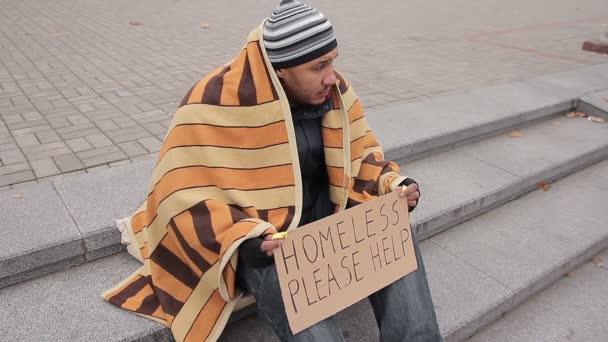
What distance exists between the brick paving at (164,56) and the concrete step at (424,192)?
0.41 meters

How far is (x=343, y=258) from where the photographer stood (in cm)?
193

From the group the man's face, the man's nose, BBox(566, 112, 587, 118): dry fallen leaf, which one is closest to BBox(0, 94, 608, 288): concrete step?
BBox(566, 112, 587, 118): dry fallen leaf

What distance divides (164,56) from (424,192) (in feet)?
12.9

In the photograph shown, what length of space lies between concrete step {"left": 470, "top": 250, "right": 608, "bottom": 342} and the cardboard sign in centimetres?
83

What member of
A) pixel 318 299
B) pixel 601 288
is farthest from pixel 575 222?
pixel 318 299

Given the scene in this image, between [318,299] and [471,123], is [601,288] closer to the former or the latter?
[471,123]

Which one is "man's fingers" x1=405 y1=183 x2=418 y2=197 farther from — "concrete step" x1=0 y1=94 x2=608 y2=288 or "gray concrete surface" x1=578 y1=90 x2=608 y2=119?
"gray concrete surface" x1=578 y1=90 x2=608 y2=119

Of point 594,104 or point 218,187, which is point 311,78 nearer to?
point 218,187

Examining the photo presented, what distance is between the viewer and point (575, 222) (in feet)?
10.5

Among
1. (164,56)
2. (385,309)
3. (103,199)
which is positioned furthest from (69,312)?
(164,56)

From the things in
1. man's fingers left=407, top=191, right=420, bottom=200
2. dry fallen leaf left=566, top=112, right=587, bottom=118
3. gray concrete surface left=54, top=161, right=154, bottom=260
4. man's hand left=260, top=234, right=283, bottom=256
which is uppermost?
man's hand left=260, top=234, right=283, bottom=256

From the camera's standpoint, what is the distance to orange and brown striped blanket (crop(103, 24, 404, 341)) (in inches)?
71.1

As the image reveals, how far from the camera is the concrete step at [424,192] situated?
2254 millimetres

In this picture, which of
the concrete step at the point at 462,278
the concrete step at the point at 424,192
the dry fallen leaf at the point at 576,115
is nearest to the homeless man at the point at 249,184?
the concrete step at the point at 462,278
